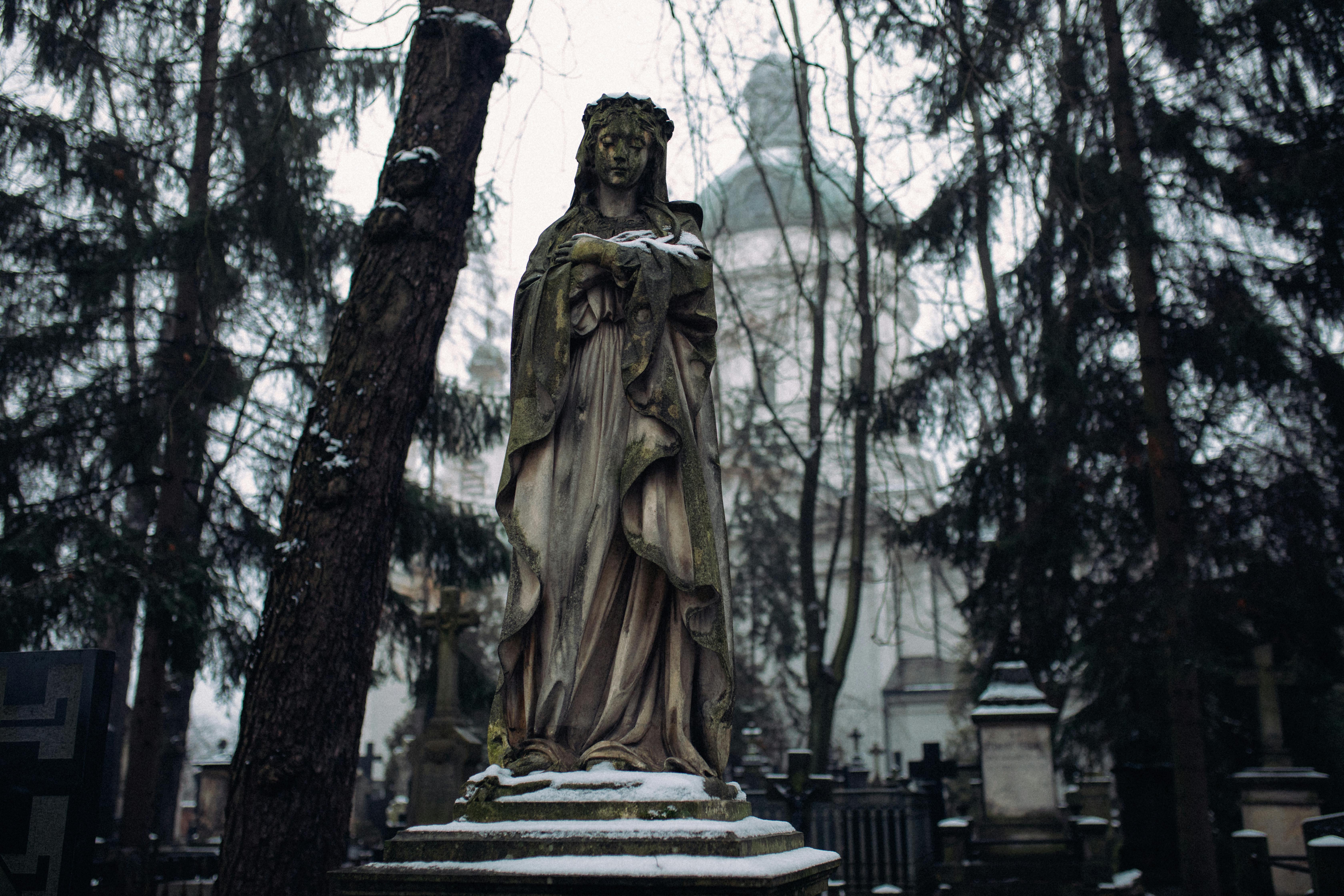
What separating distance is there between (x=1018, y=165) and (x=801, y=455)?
5348 mm

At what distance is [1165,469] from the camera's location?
10.1 m

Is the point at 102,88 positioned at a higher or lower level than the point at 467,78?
higher

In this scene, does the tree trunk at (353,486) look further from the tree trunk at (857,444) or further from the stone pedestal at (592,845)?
the tree trunk at (857,444)

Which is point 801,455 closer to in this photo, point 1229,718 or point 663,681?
point 1229,718

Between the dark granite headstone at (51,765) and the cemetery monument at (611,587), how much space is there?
114cm

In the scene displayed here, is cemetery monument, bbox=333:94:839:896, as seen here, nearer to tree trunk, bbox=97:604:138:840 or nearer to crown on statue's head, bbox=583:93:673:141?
crown on statue's head, bbox=583:93:673:141

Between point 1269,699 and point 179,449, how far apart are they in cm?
1156

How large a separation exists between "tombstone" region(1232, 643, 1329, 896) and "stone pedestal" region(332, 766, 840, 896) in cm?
982

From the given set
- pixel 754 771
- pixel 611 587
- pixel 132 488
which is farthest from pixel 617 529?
pixel 754 771

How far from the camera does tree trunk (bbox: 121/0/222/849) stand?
9750mm

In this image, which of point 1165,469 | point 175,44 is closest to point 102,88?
point 175,44

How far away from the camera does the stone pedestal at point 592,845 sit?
286 cm

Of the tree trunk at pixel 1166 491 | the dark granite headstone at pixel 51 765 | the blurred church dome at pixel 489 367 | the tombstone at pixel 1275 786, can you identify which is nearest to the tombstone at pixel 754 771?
the tree trunk at pixel 1166 491

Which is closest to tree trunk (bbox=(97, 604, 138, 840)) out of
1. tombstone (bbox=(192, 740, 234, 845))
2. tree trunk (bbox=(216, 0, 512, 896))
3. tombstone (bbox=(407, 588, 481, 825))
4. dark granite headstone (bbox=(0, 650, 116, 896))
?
tombstone (bbox=(192, 740, 234, 845))
